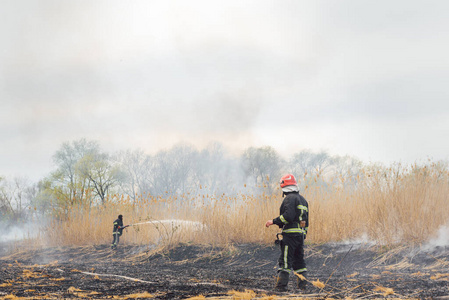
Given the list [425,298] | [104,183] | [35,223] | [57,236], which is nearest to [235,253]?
[425,298]

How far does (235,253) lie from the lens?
10.9 meters

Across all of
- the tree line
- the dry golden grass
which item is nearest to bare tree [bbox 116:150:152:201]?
the tree line

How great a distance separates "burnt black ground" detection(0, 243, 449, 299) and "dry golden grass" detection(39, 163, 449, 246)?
0.41 m

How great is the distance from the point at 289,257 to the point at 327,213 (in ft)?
16.0

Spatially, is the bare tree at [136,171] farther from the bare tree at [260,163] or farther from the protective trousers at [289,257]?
the protective trousers at [289,257]

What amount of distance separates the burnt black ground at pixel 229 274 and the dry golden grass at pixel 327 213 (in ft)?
1.34

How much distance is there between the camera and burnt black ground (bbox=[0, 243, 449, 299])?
5.49 metres

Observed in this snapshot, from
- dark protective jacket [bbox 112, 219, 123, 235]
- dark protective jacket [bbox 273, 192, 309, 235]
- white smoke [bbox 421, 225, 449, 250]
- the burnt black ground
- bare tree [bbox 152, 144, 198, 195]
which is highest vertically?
bare tree [bbox 152, 144, 198, 195]

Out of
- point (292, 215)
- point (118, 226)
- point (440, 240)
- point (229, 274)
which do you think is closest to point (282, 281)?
point (292, 215)

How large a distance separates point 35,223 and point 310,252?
11533mm

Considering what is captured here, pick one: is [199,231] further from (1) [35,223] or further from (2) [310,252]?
(1) [35,223]

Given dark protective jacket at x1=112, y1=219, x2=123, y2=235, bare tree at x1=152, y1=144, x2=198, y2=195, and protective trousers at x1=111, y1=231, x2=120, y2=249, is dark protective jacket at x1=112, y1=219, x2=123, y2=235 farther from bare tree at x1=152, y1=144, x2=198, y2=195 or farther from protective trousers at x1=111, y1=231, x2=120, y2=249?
bare tree at x1=152, y1=144, x2=198, y2=195

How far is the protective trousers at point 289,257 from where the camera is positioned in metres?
5.96

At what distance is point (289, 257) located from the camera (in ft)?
19.9
